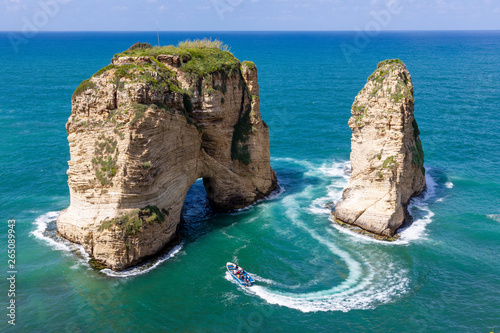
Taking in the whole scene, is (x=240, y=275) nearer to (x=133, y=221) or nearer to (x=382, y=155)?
(x=133, y=221)

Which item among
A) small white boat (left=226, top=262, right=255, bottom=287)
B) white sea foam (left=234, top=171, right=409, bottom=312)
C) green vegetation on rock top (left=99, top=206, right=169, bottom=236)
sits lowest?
white sea foam (left=234, top=171, right=409, bottom=312)

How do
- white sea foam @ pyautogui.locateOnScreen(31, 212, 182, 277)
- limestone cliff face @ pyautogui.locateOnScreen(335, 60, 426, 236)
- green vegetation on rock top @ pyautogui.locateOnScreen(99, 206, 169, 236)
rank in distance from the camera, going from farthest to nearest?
limestone cliff face @ pyautogui.locateOnScreen(335, 60, 426, 236), white sea foam @ pyautogui.locateOnScreen(31, 212, 182, 277), green vegetation on rock top @ pyautogui.locateOnScreen(99, 206, 169, 236)

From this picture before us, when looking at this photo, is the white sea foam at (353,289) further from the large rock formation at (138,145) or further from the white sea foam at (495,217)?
the white sea foam at (495,217)

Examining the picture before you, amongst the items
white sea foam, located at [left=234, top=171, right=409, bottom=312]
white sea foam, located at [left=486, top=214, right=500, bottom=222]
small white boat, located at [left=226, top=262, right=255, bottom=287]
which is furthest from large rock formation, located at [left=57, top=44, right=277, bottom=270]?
white sea foam, located at [left=486, top=214, right=500, bottom=222]

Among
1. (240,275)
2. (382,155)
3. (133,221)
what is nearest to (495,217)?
(382,155)

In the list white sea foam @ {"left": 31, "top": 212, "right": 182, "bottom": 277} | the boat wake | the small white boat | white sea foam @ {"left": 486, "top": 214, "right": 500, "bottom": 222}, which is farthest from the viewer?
white sea foam @ {"left": 486, "top": 214, "right": 500, "bottom": 222}

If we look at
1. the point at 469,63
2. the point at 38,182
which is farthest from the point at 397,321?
the point at 469,63

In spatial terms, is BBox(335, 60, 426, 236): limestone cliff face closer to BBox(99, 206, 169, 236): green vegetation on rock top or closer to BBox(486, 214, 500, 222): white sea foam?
BBox(486, 214, 500, 222): white sea foam

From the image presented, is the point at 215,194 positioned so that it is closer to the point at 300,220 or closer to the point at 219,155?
the point at 219,155

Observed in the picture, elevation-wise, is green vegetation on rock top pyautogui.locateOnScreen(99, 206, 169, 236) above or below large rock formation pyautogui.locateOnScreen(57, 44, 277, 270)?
below
